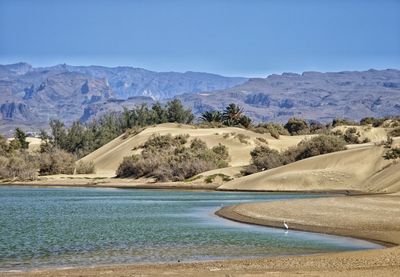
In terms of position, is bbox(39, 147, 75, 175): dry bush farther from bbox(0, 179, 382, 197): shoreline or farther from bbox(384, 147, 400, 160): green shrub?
bbox(384, 147, 400, 160): green shrub

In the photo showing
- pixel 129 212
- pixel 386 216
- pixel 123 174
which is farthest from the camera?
pixel 123 174

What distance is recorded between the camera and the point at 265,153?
90.3m

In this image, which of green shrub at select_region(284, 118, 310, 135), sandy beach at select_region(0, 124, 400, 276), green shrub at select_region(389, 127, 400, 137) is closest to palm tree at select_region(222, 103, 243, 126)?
green shrub at select_region(284, 118, 310, 135)

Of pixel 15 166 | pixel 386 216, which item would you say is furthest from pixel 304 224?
pixel 15 166

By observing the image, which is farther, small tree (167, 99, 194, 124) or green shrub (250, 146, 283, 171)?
small tree (167, 99, 194, 124)

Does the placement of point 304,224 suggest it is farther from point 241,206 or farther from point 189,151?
point 189,151

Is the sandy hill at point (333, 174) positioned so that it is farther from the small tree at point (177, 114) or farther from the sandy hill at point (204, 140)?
the small tree at point (177, 114)

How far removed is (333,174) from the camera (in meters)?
67.1

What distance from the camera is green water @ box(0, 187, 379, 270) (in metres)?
26.6

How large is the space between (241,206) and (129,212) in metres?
6.97

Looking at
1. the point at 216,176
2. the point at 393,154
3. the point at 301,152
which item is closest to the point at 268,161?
the point at 301,152

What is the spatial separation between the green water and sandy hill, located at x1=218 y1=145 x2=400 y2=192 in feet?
61.9

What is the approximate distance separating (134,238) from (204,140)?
80359 millimetres

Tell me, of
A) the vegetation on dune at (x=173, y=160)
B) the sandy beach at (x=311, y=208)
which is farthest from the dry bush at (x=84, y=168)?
the vegetation on dune at (x=173, y=160)
